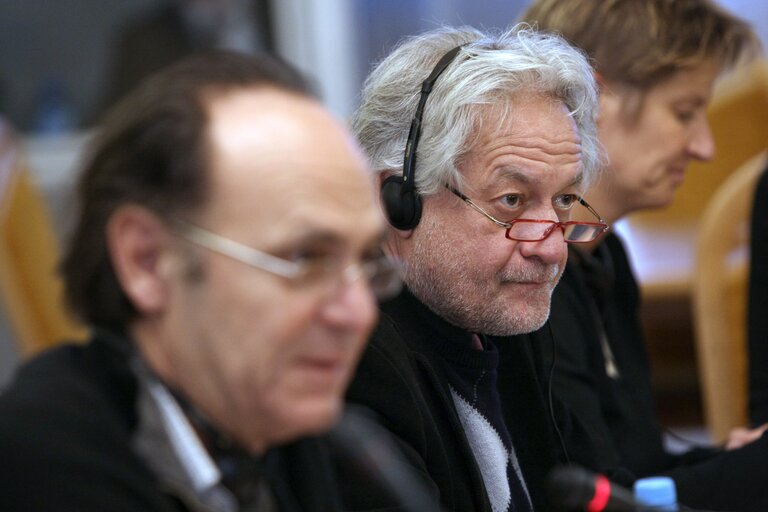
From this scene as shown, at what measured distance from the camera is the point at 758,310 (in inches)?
83.2

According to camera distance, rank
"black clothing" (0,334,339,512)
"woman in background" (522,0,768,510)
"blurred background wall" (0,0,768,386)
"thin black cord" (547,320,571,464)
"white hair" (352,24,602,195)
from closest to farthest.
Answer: "black clothing" (0,334,339,512) → "white hair" (352,24,602,195) → "thin black cord" (547,320,571,464) → "woman in background" (522,0,768,510) → "blurred background wall" (0,0,768,386)

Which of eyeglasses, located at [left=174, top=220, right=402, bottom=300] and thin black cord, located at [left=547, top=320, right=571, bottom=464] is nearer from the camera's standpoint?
eyeglasses, located at [left=174, top=220, right=402, bottom=300]

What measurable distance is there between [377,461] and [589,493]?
0.21 meters

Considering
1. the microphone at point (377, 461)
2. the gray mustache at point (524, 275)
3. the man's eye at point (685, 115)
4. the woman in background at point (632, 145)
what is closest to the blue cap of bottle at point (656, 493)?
the microphone at point (377, 461)

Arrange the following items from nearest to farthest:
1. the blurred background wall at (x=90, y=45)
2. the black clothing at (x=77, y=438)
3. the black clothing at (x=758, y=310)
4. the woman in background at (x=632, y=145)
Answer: the black clothing at (x=77, y=438) → the woman in background at (x=632, y=145) → the black clothing at (x=758, y=310) → the blurred background wall at (x=90, y=45)

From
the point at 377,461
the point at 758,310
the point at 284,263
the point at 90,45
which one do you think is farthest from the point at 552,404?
the point at 90,45

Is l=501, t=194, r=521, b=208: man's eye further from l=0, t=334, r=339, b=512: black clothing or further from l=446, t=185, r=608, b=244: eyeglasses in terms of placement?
l=0, t=334, r=339, b=512: black clothing

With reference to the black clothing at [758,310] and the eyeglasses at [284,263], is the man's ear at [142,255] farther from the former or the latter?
the black clothing at [758,310]

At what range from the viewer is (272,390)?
0.89m

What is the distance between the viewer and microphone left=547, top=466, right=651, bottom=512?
1.05 m

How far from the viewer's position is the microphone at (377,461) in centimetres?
111

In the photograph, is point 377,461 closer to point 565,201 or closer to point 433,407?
point 433,407

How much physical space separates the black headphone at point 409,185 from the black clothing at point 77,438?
55 centimetres

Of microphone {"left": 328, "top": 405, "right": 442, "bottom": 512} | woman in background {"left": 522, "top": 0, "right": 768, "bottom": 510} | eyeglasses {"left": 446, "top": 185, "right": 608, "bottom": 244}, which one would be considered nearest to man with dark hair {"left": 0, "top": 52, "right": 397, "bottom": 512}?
microphone {"left": 328, "top": 405, "right": 442, "bottom": 512}
